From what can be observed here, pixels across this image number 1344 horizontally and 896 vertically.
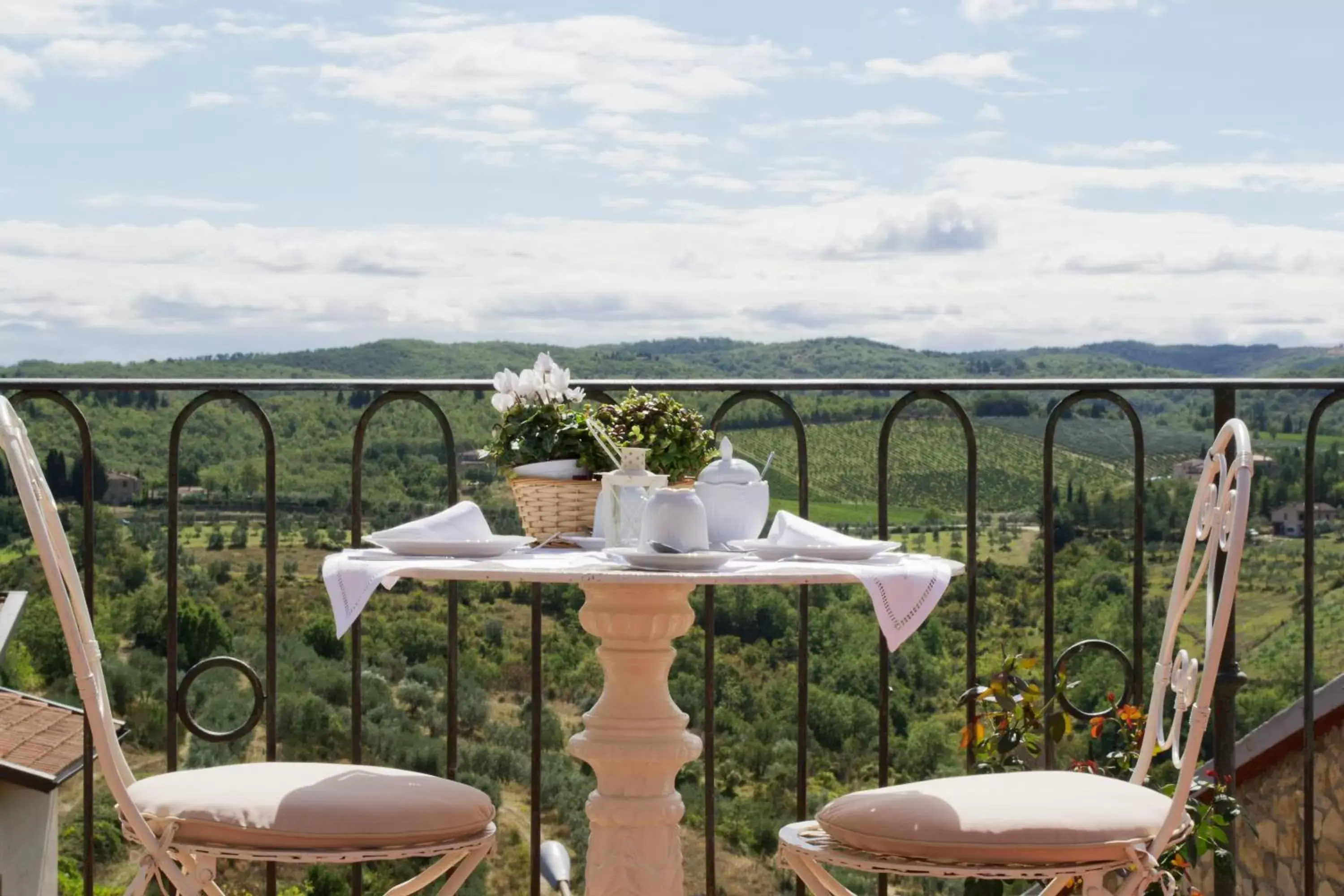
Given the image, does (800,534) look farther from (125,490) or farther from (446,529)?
(125,490)

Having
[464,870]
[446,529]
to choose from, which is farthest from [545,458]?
[464,870]

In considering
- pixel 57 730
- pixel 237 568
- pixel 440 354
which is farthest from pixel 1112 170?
pixel 57 730

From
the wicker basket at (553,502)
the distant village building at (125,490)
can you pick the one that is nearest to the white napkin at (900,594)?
the wicker basket at (553,502)

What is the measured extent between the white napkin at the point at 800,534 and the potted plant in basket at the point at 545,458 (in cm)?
34

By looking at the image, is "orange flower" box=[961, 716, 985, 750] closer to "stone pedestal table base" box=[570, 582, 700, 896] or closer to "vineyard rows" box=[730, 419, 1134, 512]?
"vineyard rows" box=[730, 419, 1134, 512]

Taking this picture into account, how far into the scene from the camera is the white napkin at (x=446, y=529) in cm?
223

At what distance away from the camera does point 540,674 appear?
2.94 meters

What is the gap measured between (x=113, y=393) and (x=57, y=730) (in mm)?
11074

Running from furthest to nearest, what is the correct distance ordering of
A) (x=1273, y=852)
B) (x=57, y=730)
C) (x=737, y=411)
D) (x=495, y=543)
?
(x=57, y=730)
(x=1273, y=852)
(x=737, y=411)
(x=495, y=543)

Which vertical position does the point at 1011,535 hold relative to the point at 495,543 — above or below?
below

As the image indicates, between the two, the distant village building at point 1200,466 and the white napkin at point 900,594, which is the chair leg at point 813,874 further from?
the distant village building at point 1200,466

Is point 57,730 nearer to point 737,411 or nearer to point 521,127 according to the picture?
point 737,411

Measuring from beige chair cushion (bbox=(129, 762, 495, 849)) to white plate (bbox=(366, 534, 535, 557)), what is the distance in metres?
0.33

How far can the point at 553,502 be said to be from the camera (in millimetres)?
2475
